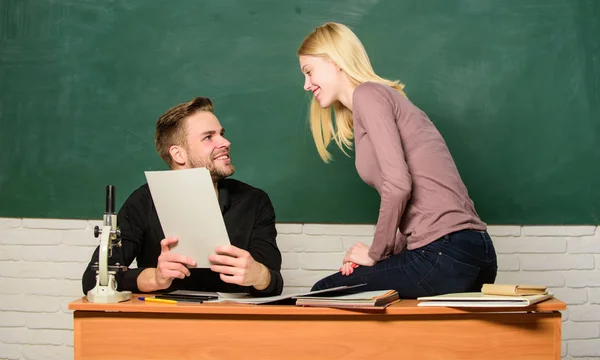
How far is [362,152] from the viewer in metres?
1.94

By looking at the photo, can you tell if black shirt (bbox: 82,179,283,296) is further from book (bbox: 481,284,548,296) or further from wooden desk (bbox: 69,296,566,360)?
book (bbox: 481,284,548,296)

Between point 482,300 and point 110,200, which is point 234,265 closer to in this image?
point 110,200

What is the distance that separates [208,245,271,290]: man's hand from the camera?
1.69m

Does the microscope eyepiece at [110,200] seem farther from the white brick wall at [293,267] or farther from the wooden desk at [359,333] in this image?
the white brick wall at [293,267]

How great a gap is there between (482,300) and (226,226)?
3.27 ft

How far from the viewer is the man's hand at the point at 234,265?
1688 millimetres

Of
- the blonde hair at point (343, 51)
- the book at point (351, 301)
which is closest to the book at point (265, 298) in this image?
the book at point (351, 301)

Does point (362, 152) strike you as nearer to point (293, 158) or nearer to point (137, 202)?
point (137, 202)

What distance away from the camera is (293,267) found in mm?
2973

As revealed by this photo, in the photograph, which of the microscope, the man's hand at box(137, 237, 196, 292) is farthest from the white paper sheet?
the microscope

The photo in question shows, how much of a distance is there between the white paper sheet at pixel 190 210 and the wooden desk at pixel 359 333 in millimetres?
169

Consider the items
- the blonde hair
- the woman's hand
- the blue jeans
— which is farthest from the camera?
the blonde hair

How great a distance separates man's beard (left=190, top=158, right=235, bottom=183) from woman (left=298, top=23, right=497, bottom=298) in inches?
18.8

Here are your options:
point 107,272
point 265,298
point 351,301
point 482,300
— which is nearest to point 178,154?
point 107,272
